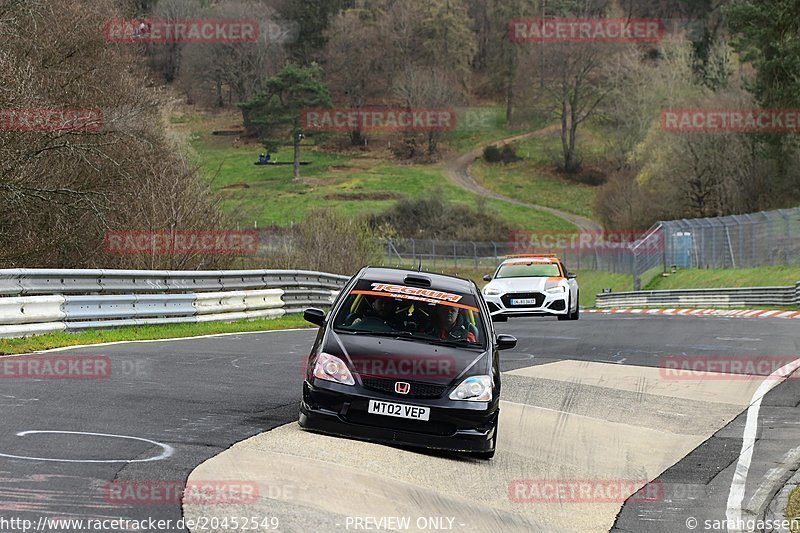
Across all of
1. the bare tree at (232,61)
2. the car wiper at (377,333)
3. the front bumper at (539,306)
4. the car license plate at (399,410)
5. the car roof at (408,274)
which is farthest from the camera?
the bare tree at (232,61)

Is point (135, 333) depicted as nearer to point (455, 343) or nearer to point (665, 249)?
point (455, 343)

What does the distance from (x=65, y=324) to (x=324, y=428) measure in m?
9.08

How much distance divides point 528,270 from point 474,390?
16.0m

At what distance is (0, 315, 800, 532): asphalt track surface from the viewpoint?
7113 mm

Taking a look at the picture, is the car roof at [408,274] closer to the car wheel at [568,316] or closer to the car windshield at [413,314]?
the car windshield at [413,314]

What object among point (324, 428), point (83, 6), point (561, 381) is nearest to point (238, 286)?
point (561, 381)

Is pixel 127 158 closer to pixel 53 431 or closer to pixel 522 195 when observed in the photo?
pixel 53 431

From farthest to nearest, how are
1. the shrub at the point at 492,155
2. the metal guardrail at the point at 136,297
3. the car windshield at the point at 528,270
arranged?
the shrub at the point at 492,155, the car windshield at the point at 528,270, the metal guardrail at the point at 136,297

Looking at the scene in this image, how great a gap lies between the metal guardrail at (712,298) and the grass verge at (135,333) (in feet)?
56.7

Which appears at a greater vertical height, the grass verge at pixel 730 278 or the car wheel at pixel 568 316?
the car wheel at pixel 568 316

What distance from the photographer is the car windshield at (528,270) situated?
2483 cm

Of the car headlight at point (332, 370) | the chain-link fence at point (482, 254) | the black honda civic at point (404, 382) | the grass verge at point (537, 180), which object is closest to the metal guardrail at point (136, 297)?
the black honda civic at point (404, 382)

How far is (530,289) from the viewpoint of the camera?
24203 millimetres

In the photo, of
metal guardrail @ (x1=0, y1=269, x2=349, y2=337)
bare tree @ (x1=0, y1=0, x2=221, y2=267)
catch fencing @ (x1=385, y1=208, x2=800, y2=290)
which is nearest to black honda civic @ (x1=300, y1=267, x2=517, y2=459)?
metal guardrail @ (x1=0, y1=269, x2=349, y2=337)
